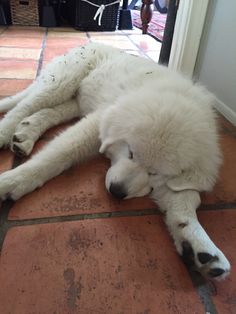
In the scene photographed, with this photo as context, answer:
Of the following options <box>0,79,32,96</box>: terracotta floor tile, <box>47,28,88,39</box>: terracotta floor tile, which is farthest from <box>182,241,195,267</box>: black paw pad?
<box>47,28,88,39</box>: terracotta floor tile

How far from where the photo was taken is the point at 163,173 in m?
1.01

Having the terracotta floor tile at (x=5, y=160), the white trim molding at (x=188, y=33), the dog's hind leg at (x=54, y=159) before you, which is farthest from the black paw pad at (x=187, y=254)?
the white trim molding at (x=188, y=33)

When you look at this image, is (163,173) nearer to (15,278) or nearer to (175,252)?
(175,252)

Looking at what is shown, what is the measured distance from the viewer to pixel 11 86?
2045mm

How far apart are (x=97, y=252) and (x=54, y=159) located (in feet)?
1.35

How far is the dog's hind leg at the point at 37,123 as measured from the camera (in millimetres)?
1337

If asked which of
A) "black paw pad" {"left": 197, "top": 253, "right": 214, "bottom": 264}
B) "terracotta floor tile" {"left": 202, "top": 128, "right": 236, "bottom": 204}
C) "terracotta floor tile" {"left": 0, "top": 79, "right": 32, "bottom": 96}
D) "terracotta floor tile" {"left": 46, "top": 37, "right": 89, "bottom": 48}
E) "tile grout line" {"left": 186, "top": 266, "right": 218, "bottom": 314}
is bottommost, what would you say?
"terracotta floor tile" {"left": 46, "top": 37, "right": 89, "bottom": 48}

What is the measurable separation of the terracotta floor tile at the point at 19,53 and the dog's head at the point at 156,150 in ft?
6.43

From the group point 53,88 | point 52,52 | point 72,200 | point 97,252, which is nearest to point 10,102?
point 53,88

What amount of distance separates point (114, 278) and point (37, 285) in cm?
21

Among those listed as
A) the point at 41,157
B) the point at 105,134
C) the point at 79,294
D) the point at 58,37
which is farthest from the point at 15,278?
the point at 58,37

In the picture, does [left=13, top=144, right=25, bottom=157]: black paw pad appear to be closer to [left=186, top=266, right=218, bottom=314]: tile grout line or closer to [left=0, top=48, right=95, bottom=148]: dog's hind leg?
[left=0, top=48, right=95, bottom=148]: dog's hind leg

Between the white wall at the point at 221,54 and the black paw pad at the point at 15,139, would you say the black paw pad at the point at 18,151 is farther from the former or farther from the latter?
the white wall at the point at 221,54

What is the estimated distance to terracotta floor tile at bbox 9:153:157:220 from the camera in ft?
3.54
